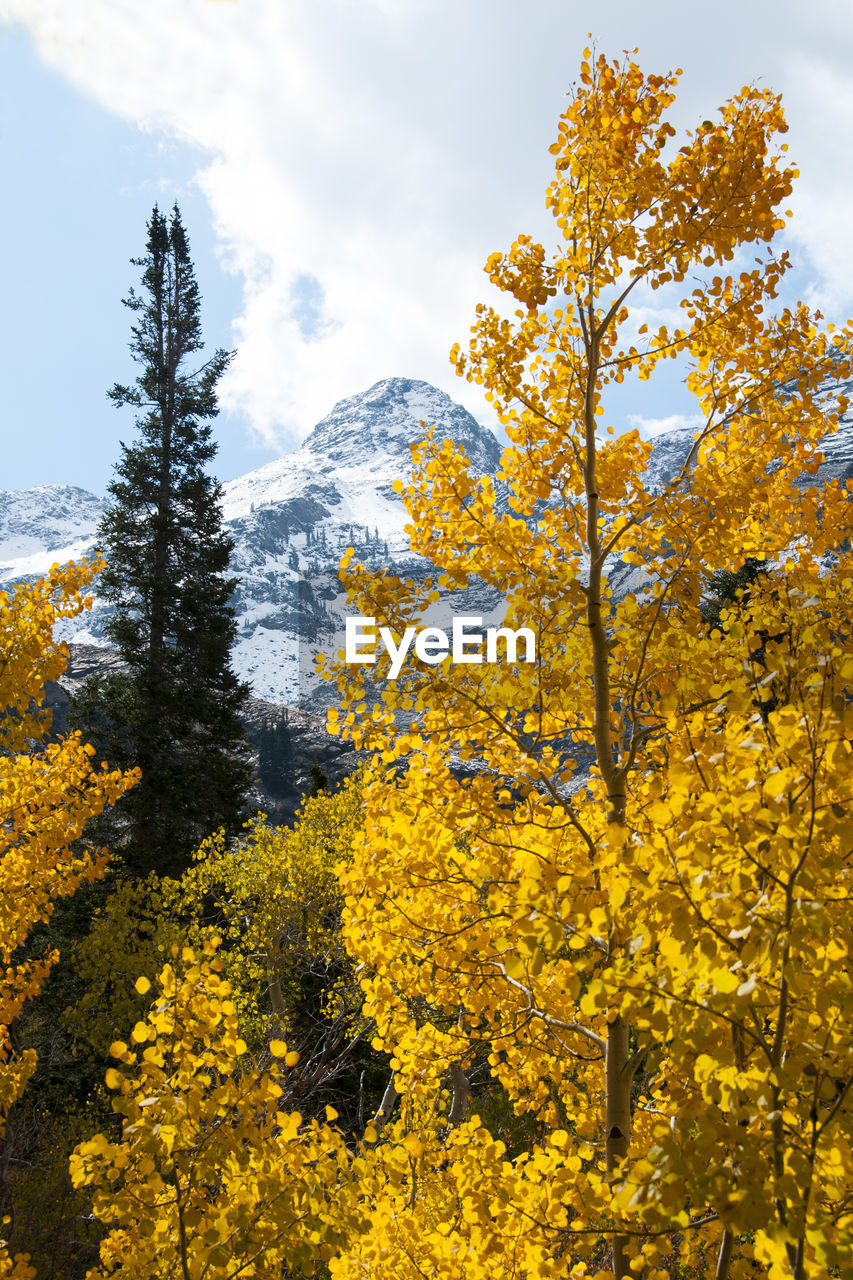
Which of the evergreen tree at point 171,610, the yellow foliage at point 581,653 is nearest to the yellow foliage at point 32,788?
the yellow foliage at point 581,653

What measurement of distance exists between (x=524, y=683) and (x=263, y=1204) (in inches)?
84.2

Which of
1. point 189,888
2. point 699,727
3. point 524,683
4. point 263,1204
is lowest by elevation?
point 189,888

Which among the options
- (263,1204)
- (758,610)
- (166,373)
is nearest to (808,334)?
(758,610)

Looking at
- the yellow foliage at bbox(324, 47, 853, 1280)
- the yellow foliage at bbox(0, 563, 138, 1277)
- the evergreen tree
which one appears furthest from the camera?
the evergreen tree

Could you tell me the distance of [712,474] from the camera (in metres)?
3.40

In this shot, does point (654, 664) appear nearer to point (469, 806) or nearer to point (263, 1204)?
point (469, 806)

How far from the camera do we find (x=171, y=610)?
68.1ft

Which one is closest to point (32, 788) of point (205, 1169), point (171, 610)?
point (205, 1169)

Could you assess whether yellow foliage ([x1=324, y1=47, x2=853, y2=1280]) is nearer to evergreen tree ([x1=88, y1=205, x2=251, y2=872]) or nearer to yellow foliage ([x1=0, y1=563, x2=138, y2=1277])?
yellow foliage ([x1=0, y1=563, x2=138, y2=1277])

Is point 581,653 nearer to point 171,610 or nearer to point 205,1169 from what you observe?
point 205,1169

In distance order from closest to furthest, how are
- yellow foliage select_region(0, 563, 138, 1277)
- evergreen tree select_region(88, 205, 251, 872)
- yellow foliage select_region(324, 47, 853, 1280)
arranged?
1. yellow foliage select_region(324, 47, 853, 1280)
2. yellow foliage select_region(0, 563, 138, 1277)
3. evergreen tree select_region(88, 205, 251, 872)

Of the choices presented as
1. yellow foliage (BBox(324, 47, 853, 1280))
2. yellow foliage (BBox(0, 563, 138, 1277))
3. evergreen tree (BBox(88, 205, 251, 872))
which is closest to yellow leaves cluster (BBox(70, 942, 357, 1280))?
yellow foliage (BBox(324, 47, 853, 1280))

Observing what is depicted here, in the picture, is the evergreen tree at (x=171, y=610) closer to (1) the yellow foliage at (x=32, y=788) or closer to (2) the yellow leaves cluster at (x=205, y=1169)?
(1) the yellow foliage at (x=32, y=788)

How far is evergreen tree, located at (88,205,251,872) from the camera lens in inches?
737
